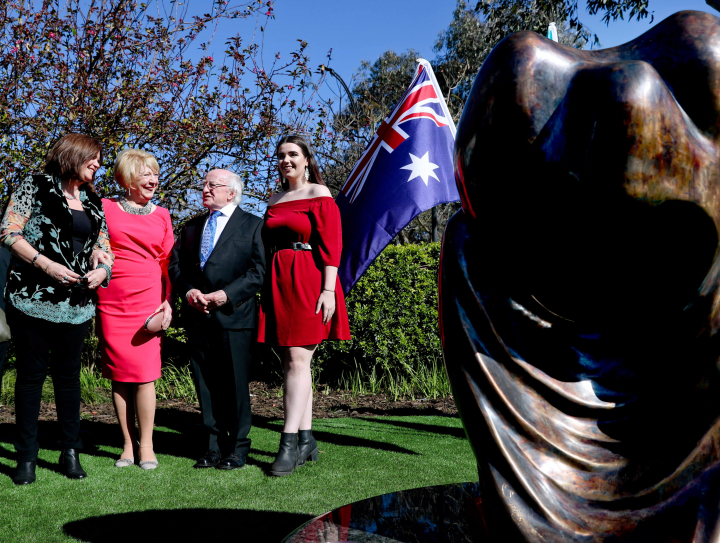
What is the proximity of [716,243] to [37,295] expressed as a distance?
3.41 metres

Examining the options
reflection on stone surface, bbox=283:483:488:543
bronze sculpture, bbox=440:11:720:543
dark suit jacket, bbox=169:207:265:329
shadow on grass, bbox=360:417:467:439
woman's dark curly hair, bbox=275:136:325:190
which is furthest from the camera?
shadow on grass, bbox=360:417:467:439

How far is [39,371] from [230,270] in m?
1.27

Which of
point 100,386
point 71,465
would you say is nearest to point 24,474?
point 71,465

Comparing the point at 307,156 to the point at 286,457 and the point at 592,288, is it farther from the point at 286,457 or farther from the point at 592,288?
the point at 592,288

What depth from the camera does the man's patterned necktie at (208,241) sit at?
156 inches

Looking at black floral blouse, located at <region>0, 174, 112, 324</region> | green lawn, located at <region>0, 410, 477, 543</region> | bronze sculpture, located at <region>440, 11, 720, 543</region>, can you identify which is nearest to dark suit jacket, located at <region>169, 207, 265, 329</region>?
black floral blouse, located at <region>0, 174, 112, 324</region>

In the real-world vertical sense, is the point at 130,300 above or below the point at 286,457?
above

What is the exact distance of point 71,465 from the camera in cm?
364

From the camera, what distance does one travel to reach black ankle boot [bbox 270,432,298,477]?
3.69m

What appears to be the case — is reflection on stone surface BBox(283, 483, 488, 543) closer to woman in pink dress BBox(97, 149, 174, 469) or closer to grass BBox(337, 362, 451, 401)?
woman in pink dress BBox(97, 149, 174, 469)

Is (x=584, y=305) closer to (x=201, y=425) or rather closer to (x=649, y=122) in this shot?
(x=649, y=122)

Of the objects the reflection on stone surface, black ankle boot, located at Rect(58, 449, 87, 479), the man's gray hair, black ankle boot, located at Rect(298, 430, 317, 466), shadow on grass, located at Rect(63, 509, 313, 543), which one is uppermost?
the man's gray hair

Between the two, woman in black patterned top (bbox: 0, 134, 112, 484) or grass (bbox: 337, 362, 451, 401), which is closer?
woman in black patterned top (bbox: 0, 134, 112, 484)

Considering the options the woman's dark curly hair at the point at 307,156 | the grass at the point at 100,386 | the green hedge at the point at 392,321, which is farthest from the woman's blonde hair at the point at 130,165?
the green hedge at the point at 392,321
